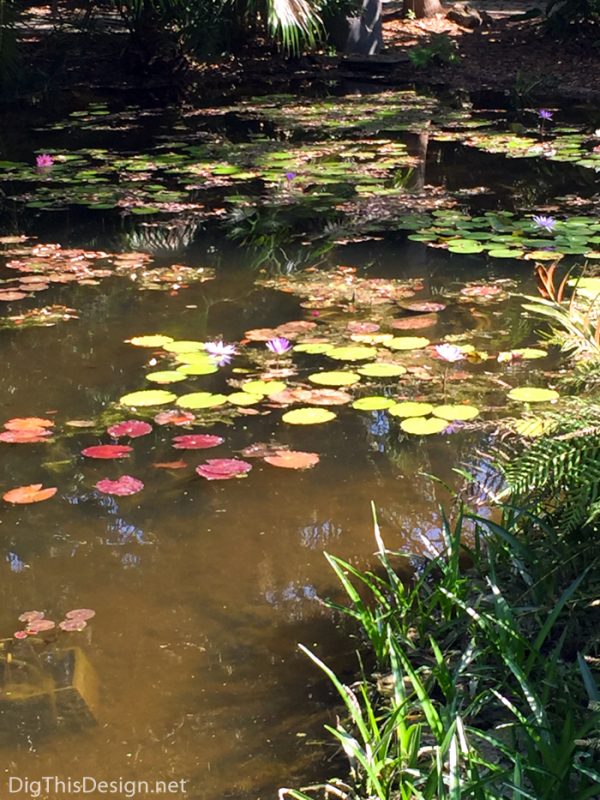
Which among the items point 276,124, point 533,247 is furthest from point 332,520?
point 276,124

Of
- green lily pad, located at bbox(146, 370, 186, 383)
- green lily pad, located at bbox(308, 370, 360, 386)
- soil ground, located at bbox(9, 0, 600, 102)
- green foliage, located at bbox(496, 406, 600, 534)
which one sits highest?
A: soil ground, located at bbox(9, 0, 600, 102)

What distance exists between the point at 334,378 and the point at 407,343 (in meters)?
0.43

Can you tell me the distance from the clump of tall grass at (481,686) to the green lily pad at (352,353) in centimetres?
128

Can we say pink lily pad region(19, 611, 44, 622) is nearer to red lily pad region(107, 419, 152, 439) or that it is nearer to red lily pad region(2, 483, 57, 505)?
red lily pad region(2, 483, 57, 505)

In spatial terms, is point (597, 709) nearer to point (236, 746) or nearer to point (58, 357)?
point (236, 746)

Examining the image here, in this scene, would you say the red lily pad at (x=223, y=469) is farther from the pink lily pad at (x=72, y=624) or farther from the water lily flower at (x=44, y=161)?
the water lily flower at (x=44, y=161)

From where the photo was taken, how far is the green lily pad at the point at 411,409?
10.8 feet

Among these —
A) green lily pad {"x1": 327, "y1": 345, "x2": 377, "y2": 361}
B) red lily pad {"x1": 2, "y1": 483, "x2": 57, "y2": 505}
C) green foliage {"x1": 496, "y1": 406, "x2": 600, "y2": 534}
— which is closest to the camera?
green foliage {"x1": 496, "y1": 406, "x2": 600, "y2": 534}

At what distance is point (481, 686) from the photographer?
6.74 feet

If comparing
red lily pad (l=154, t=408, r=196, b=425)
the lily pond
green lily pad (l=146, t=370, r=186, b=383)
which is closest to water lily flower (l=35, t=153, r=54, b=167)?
the lily pond

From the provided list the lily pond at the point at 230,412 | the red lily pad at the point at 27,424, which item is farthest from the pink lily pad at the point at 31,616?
the red lily pad at the point at 27,424

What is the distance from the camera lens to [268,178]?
21.8 ft

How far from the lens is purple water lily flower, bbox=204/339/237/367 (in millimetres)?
3578

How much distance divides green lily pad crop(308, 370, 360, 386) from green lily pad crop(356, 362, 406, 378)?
0.13 feet
